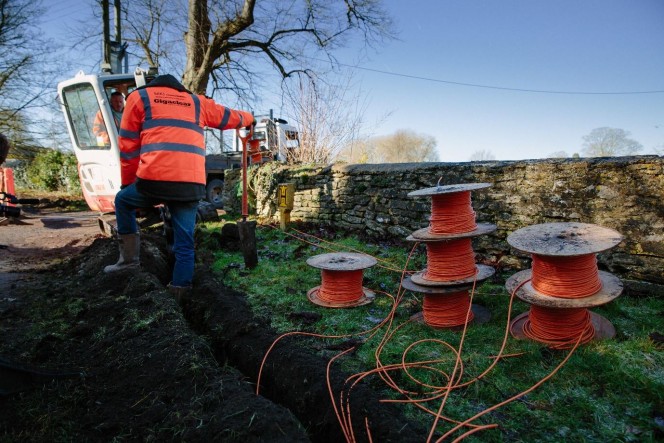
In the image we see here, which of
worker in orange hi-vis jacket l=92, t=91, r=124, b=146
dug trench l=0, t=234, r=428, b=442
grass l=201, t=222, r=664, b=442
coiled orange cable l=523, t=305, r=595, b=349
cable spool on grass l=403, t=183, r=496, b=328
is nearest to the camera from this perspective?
dug trench l=0, t=234, r=428, b=442

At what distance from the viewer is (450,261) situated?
348 cm

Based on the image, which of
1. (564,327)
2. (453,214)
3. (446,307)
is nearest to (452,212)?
(453,214)

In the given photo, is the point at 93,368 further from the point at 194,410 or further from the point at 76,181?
the point at 76,181

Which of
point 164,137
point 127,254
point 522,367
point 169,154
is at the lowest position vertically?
point 522,367

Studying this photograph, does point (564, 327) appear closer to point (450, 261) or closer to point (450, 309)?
point (450, 309)

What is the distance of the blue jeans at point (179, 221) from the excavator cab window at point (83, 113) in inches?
146

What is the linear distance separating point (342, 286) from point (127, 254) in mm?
2453

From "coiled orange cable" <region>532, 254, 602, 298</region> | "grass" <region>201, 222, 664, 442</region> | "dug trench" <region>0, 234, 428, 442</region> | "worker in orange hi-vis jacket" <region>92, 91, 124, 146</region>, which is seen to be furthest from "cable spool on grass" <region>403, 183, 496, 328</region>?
"worker in orange hi-vis jacket" <region>92, 91, 124, 146</region>

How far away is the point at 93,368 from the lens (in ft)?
8.36

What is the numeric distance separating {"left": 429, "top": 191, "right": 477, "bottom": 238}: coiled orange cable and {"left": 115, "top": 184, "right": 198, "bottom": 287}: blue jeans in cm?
241

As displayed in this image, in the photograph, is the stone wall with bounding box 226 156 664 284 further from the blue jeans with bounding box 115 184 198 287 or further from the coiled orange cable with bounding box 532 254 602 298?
the blue jeans with bounding box 115 184 198 287

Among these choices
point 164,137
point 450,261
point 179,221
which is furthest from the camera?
point 179,221

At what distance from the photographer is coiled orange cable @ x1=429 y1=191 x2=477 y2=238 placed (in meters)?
3.46

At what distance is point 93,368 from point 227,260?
3.55 meters
